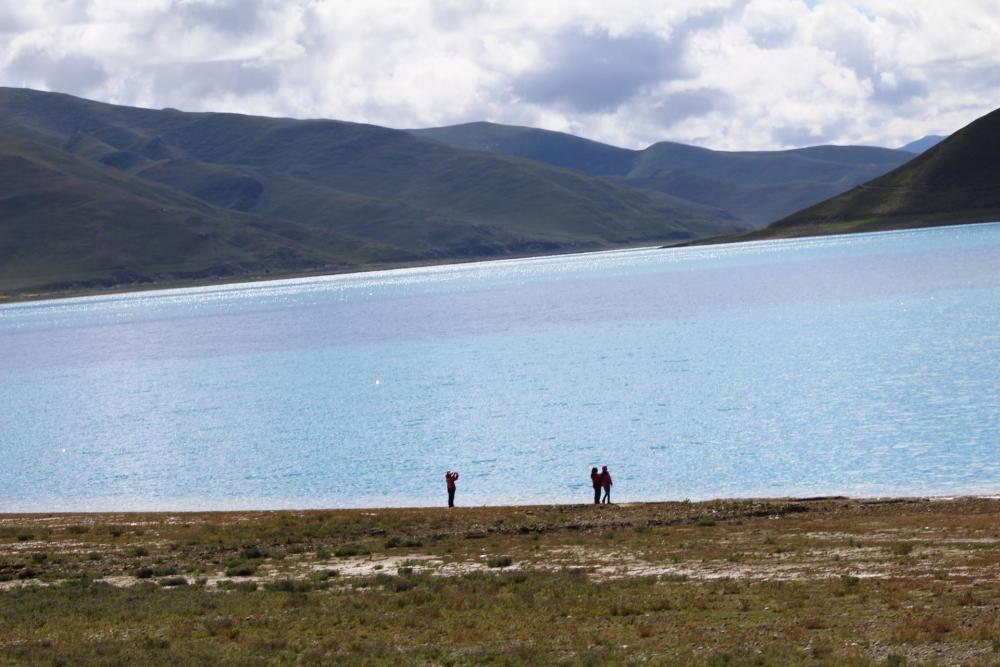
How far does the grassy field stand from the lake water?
9371 mm

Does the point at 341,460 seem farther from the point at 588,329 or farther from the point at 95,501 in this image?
the point at 588,329

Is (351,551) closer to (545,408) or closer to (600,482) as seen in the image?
(600,482)

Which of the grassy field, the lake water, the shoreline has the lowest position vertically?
the grassy field

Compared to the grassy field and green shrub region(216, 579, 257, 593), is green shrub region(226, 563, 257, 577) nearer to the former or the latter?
the grassy field

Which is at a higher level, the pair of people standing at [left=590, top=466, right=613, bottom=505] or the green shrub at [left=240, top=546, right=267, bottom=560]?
the pair of people standing at [left=590, top=466, right=613, bottom=505]

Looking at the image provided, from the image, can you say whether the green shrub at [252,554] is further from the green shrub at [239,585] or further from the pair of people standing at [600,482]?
the pair of people standing at [600,482]

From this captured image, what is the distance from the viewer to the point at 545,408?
74000 millimetres

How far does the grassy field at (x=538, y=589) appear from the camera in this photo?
19547 millimetres

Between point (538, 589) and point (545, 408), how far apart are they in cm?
4901

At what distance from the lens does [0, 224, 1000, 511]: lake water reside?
1954 inches

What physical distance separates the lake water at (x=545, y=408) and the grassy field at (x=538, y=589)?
369 inches

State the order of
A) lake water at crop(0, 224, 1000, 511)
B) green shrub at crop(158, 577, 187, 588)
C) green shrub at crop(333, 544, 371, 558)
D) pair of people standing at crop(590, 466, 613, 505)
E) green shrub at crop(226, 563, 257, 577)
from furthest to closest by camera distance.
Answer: lake water at crop(0, 224, 1000, 511), pair of people standing at crop(590, 466, 613, 505), green shrub at crop(333, 544, 371, 558), green shrub at crop(226, 563, 257, 577), green shrub at crop(158, 577, 187, 588)

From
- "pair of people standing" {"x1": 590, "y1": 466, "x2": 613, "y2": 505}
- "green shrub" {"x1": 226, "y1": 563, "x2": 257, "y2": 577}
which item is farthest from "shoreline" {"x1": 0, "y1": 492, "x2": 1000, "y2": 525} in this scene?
"green shrub" {"x1": 226, "y1": 563, "x2": 257, "y2": 577}

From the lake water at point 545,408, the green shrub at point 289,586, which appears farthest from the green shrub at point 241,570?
the lake water at point 545,408
